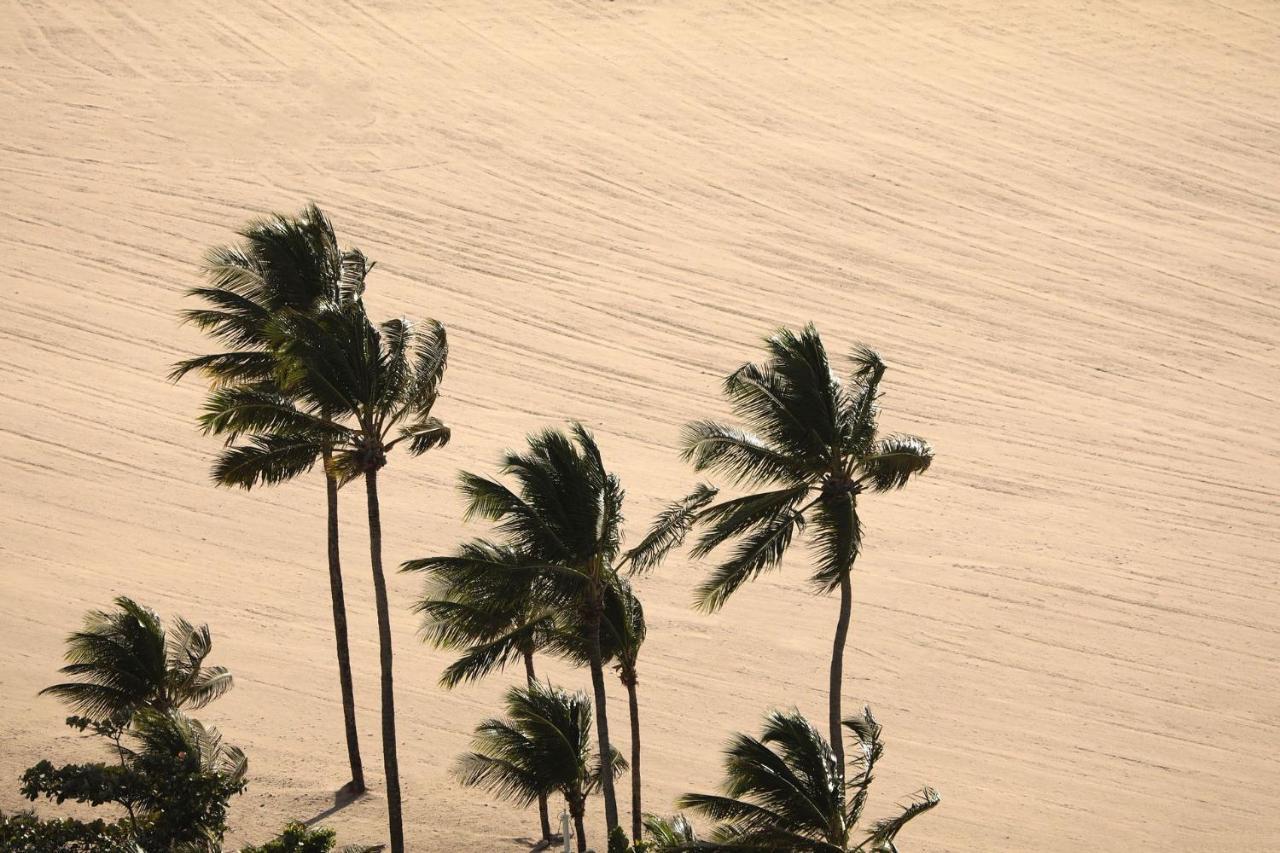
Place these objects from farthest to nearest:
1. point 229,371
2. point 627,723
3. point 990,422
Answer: point 990,422, point 627,723, point 229,371

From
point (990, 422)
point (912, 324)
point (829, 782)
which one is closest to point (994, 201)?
point (912, 324)

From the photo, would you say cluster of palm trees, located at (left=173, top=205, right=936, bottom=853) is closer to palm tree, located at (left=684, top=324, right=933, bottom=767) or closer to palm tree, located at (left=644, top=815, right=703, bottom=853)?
palm tree, located at (left=684, top=324, right=933, bottom=767)

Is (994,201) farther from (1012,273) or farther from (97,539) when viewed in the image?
(97,539)

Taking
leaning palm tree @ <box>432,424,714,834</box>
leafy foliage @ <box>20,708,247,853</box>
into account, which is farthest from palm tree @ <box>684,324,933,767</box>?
leafy foliage @ <box>20,708,247,853</box>

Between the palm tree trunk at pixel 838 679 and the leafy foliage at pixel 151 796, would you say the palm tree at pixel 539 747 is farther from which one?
the leafy foliage at pixel 151 796

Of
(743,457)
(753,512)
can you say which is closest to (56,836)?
(753,512)

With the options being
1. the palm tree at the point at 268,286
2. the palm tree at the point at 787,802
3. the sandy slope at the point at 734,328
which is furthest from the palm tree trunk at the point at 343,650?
the palm tree at the point at 787,802
